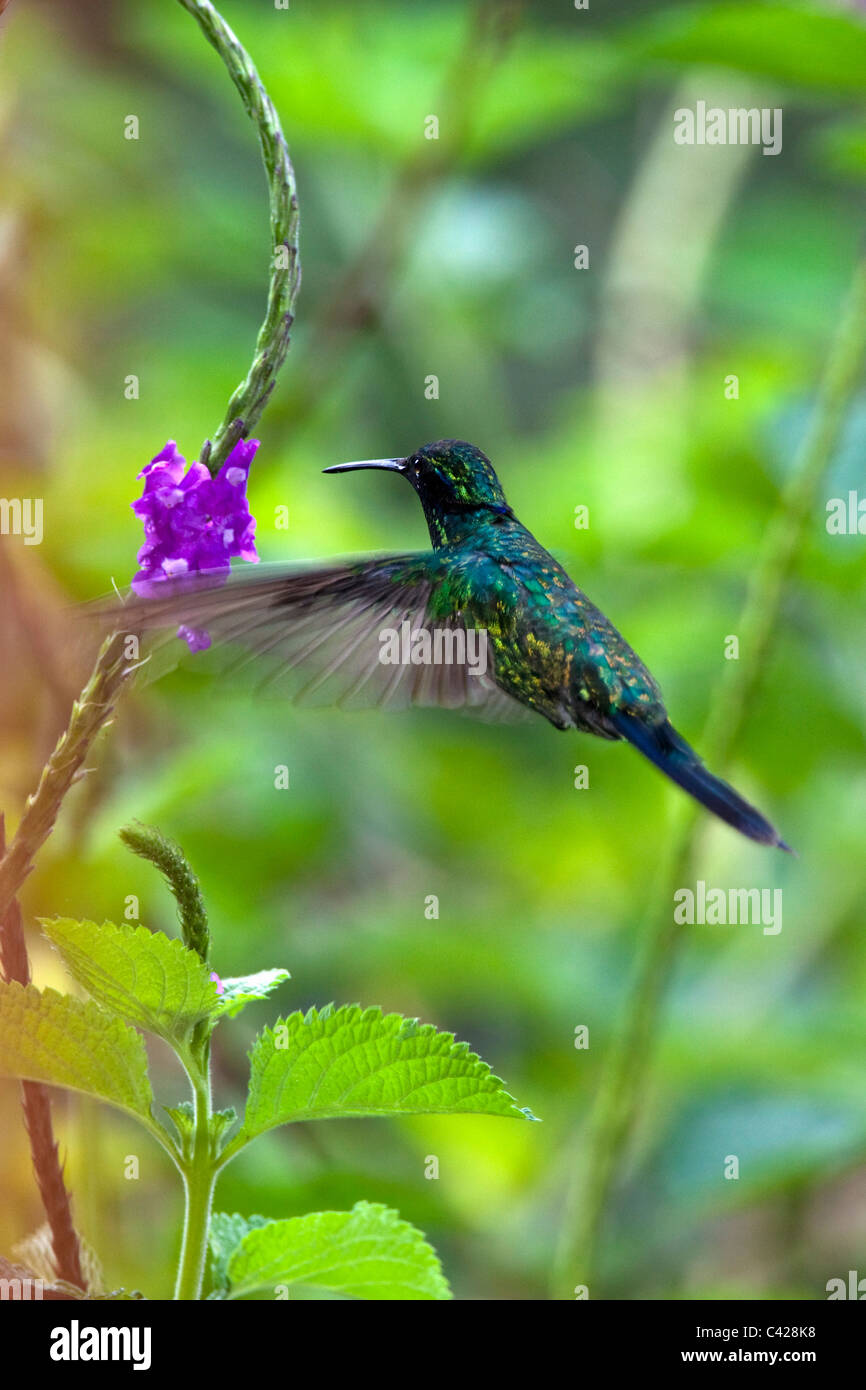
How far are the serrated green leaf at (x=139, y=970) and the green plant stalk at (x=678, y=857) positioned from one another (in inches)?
39.8

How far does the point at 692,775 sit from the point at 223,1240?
0.54m

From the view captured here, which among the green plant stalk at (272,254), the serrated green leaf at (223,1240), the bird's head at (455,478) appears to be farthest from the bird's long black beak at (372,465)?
the serrated green leaf at (223,1240)

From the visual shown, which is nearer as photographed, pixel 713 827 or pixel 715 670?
pixel 713 827

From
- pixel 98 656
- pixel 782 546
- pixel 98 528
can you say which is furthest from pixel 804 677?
pixel 98 656

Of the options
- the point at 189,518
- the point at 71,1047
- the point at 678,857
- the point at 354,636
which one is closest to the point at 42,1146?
the point at 71,1047

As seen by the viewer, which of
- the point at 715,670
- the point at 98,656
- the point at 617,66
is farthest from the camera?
the point at 715,670

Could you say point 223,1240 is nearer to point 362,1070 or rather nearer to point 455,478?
point 362,1070

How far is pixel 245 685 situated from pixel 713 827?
1518mm

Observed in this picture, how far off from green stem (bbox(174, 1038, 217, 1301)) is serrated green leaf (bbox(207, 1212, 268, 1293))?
0.15ft

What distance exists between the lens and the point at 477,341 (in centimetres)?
337

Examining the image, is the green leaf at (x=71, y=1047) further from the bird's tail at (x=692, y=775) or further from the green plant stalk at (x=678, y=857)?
the green plant stalk at (x=678, y=857)

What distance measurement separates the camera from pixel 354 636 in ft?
3.97

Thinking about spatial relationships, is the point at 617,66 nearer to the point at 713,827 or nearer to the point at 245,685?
the point at 713,827

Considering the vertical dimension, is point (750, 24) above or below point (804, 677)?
above
